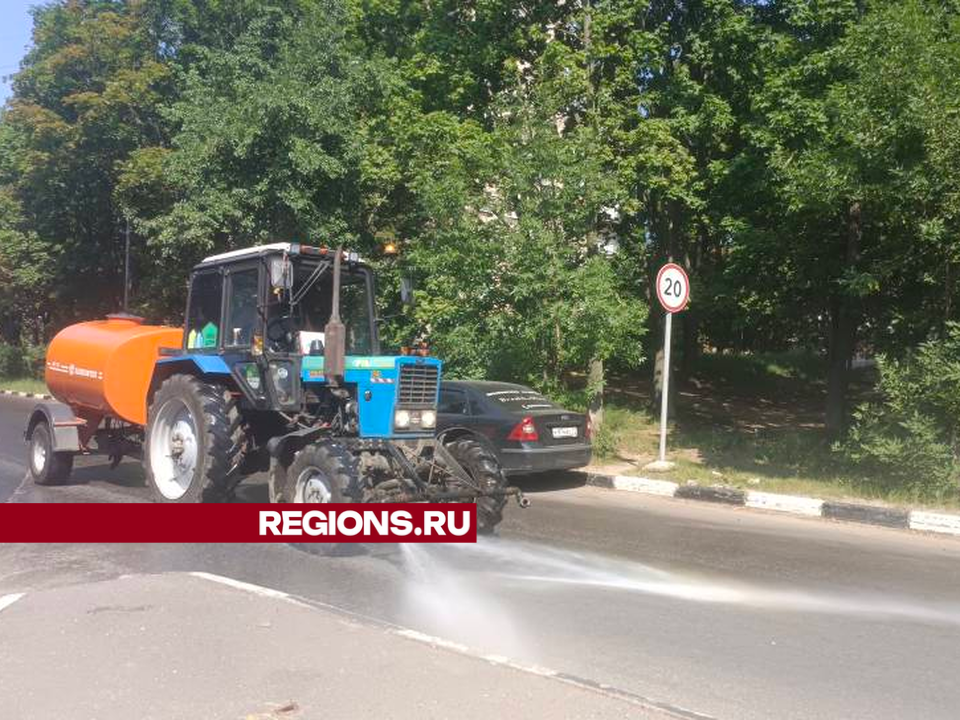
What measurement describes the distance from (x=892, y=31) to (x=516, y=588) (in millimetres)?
8347

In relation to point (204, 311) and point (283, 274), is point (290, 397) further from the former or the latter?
point (204, 311)

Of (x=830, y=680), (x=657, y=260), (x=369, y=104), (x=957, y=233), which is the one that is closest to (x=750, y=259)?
(x=657, y=260)

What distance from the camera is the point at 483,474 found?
27.6ft

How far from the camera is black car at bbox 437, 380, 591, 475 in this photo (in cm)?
1145

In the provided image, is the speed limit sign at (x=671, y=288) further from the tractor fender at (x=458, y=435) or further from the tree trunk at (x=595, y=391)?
the tractor fender at (x=458, y=435)

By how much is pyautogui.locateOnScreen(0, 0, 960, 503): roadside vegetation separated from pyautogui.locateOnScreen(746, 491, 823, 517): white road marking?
767 millimetres

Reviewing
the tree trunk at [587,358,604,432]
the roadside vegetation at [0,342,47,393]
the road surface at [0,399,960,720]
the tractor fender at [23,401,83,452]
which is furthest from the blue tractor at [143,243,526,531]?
the roadside vegetation at [0,342,47,393]

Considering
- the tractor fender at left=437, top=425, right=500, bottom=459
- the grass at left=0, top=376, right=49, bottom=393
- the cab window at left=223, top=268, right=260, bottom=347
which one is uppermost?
the cab window at left=223, top=268, right=260, bottom=347

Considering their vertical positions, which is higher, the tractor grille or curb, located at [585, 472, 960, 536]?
the tractor grille

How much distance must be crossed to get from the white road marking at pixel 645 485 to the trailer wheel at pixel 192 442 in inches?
221

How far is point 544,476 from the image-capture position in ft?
43.1

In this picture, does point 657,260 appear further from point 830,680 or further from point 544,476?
point 830,680

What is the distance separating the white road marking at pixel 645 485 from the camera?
1178cm
